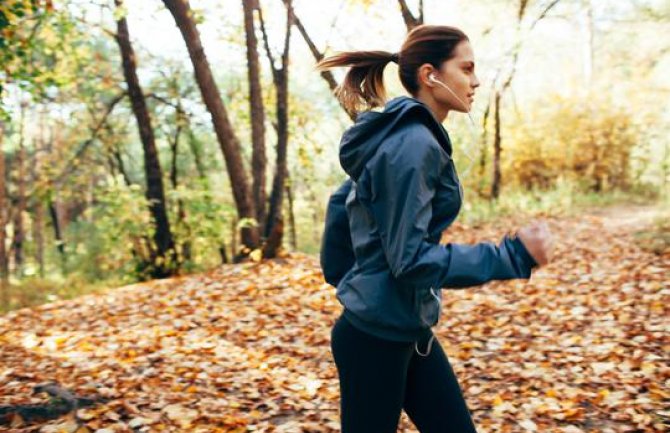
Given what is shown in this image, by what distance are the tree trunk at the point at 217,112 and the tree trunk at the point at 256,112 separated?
32cm

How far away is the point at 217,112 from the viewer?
8.53m

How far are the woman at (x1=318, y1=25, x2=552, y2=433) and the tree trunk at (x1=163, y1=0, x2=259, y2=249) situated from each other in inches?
256

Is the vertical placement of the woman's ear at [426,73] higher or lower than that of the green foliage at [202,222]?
higher

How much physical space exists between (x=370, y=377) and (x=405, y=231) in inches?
21.5

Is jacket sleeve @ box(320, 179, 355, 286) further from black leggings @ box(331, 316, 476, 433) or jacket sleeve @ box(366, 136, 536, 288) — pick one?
jacket sleeve @ box(366, 136, 536, 288)

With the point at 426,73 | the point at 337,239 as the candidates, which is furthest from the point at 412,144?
the point at 337,239

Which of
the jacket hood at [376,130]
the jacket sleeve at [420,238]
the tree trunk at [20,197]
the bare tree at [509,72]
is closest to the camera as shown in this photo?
the jacket sleeve at [420,238]

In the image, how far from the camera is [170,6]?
791 centimetres

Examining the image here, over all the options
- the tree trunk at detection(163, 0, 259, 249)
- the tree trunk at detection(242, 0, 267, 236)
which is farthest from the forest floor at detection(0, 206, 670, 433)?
the tree trunk at detection(242, 0, 267, 236)

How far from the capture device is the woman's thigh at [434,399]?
6.73ft

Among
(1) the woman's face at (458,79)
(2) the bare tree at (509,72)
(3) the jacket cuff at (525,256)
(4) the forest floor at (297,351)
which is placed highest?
(2) the bare tree at (509,72)

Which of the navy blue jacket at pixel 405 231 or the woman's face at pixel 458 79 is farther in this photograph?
the woman's face at pixel 458 79

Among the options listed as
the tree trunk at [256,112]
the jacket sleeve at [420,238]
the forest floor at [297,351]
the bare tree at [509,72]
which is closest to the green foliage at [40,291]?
the forest floor at [297,351]

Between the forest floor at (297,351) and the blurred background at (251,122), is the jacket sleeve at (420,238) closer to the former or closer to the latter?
the forest floor at (297,351)
